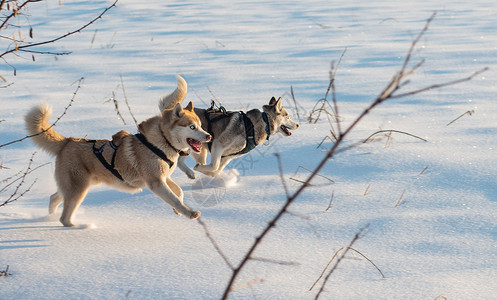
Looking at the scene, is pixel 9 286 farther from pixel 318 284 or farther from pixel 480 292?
pixel 480 292

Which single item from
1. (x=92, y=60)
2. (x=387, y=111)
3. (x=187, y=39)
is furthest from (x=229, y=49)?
(x=387, y=111)

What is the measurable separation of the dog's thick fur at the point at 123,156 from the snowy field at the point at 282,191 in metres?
0.21

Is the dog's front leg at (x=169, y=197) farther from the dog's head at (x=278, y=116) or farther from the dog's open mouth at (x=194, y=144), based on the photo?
the dog's head at (x=278, y=116)

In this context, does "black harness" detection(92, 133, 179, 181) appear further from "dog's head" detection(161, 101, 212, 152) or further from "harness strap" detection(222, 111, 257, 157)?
"harness strap" detection(222, 111, 257, 157)

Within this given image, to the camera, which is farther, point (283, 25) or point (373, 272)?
point (283, 25)

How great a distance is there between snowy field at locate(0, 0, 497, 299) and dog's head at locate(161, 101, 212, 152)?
0.51 metres

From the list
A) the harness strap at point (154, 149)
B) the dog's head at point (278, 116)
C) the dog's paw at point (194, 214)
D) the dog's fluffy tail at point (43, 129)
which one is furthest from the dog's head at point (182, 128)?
the dog's head at point (278, 116)

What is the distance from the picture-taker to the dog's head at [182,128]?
3541 mm

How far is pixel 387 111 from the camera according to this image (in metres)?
6.11

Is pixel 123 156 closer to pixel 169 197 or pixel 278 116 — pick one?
pixel 169 197

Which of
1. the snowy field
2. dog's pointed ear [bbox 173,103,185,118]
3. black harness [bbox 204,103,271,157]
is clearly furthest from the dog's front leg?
black harness [bbox 204,103,271,157]

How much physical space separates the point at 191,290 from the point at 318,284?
0.61 metres

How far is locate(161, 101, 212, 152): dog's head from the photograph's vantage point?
354 centimetres

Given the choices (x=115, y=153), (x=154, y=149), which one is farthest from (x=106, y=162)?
(x=154, y=149)
